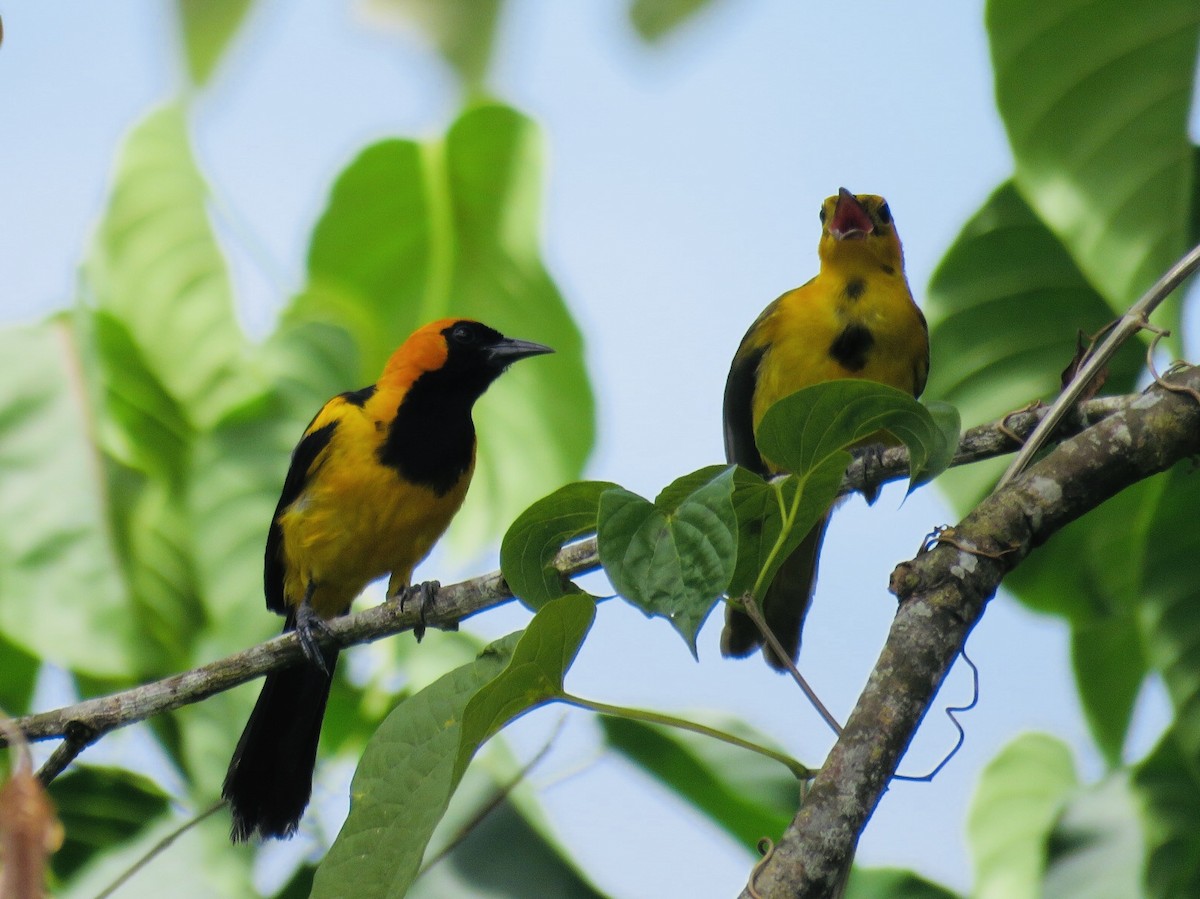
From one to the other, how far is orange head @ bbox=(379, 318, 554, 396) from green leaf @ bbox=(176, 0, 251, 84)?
273 cm

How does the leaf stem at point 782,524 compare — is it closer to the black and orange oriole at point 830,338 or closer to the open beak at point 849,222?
the black and orange oriole at point 830,338

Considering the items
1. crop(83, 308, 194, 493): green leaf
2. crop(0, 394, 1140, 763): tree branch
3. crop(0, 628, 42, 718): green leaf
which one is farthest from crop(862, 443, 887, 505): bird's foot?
crop(0, 628, 42, 718): green leaf

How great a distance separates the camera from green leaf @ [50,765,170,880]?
10.6 ft

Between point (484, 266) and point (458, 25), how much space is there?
301 centimetres

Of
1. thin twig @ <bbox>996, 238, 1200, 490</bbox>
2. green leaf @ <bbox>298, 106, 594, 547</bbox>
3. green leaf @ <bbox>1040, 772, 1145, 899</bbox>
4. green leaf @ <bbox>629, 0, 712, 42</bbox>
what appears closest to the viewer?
green leaf @ <bbox>629, 0, 712, 42</bbox>

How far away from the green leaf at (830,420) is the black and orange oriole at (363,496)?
2409 mm

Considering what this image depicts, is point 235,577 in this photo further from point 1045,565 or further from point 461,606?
point 1045,565

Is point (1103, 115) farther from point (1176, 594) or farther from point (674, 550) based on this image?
point (674, 550)

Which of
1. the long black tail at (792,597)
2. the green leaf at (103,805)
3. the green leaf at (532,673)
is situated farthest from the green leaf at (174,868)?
the green leaf at (532,673)

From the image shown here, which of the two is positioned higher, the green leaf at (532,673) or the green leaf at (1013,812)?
the green leaf at (1013,812)

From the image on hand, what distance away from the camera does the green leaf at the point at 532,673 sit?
160cm

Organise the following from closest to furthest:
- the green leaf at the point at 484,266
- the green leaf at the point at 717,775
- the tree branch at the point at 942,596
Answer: the tree branch at the point at 942,596, the green leaf at the point at 717,775, the green leaf at the point at 484,266

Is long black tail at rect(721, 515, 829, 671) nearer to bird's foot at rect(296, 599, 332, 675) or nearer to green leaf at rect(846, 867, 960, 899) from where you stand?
green leaf at rect(846, 867, 960, 899)

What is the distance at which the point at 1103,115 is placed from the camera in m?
2.91
